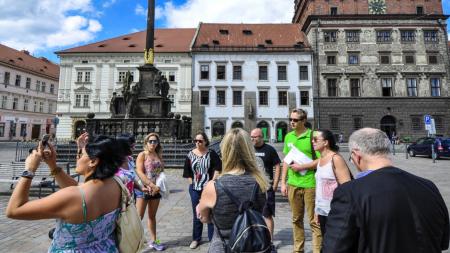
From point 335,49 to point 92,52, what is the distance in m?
30.6

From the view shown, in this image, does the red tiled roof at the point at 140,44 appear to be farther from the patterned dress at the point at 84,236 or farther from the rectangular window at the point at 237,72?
the patterned dress at the point at 84,236

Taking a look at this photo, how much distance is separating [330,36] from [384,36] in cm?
633

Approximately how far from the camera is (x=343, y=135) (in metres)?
31.1

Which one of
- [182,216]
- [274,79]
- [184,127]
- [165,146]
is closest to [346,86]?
[274,79]

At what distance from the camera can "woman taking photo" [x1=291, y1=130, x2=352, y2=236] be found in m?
3.09

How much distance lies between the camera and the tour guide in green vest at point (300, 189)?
3.63 meters

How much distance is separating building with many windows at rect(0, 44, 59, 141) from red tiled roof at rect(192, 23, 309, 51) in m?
29.7

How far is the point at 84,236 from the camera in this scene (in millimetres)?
1769

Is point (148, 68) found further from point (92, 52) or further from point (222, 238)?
point (92, 52)

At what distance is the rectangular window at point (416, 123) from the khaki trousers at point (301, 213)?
33907mm

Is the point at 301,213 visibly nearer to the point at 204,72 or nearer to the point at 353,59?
the point at 204,72

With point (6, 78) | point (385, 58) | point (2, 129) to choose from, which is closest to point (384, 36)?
point (385, 58)

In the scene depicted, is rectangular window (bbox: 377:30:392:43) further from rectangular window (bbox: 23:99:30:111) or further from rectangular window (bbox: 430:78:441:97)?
rectangular window (bbox: 23:99:30:111)

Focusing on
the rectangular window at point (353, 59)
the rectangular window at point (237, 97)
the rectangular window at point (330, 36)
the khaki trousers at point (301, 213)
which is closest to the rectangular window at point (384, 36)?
the rectangular window at point (353, 59)
